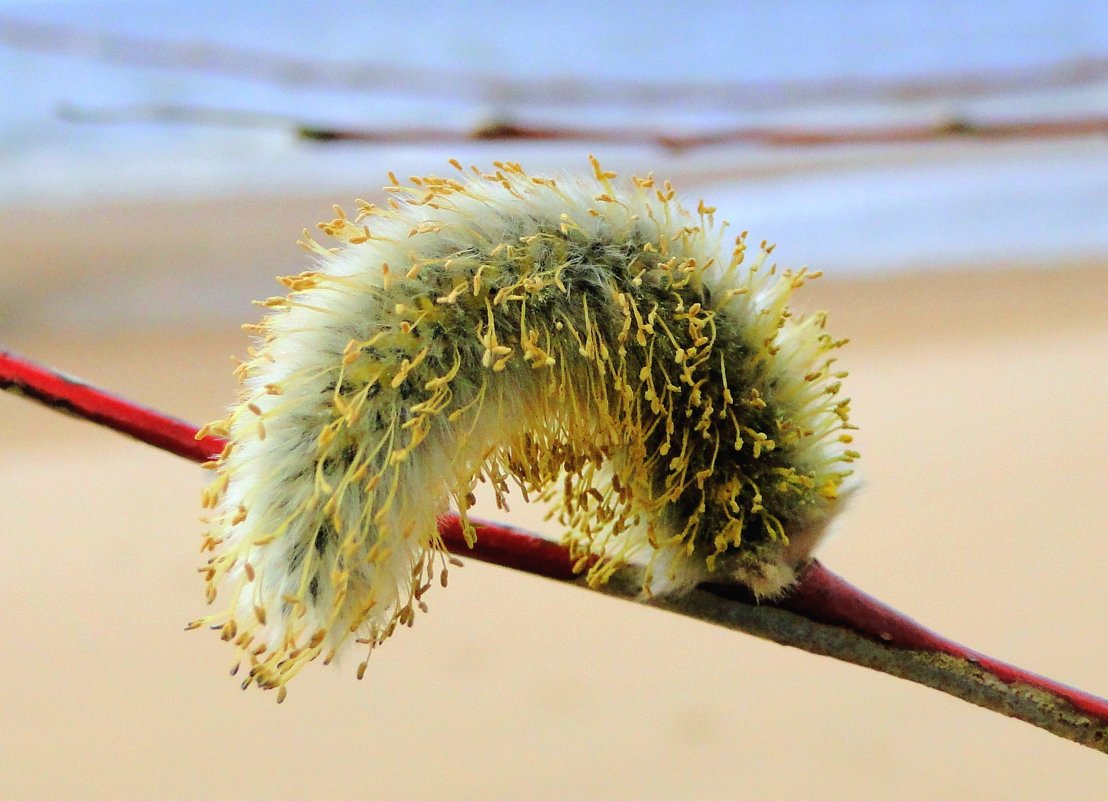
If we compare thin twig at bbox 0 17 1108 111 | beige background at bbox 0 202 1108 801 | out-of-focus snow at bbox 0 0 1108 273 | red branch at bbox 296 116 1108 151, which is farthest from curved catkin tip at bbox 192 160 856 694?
out-of-focus snow at bbox 0 0 1108 273

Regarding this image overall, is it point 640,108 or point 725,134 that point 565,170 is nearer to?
point 725,134

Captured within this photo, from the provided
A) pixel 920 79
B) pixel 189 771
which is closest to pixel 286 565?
pixel 189 771

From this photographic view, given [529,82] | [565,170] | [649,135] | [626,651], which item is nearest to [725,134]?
[649,135]

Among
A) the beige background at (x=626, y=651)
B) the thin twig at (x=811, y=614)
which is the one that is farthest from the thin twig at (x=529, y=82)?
the thin twig at (x=811, y=614)

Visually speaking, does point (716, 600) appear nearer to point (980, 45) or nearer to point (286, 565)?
point (286, 565)

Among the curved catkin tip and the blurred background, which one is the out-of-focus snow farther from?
the curved catkin tip

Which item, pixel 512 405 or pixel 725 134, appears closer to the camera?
pixel 512 405

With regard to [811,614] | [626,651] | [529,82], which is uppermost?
[529,82]
